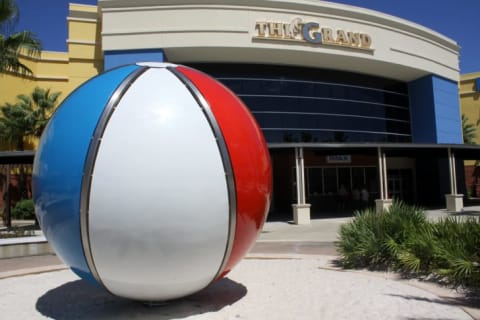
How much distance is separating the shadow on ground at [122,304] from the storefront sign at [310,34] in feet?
62.7

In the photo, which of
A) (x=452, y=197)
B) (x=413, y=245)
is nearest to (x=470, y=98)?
(x=452, y=197)

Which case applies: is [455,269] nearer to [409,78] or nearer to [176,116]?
[176,116]

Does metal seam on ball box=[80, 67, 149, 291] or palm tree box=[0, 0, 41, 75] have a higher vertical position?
palm tree box=[0, 0, 41, 75]

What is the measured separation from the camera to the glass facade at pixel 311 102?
25250 millimetres

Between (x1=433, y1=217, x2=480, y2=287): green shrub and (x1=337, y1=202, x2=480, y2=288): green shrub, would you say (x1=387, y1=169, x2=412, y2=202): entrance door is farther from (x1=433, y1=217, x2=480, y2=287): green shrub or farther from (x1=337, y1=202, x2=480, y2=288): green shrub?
(x1=433, y1=217, x2=480, y2=287): green shrub

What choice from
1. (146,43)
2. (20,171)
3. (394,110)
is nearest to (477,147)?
(394,110)

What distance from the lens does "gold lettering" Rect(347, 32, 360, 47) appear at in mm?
25797

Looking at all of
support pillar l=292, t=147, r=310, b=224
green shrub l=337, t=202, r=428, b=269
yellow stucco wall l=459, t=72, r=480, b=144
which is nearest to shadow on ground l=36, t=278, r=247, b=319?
green shrub l=337, t=202, r=428, b=269

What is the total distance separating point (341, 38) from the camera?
25562mm

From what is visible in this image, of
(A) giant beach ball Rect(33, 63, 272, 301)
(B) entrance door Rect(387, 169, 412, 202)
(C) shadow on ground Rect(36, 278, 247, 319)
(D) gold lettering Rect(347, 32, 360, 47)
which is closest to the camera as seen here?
(A) giant beach ball Rect(33, 63, 272, 301)

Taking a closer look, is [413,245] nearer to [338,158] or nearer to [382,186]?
[382,186]

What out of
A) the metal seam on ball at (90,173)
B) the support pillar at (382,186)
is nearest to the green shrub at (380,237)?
the metal seam on ball at (90,173)

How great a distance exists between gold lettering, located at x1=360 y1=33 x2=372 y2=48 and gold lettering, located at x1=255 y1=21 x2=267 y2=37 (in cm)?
635

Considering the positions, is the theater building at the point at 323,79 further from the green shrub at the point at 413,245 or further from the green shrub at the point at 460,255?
the green shrub at the point at 460,255
